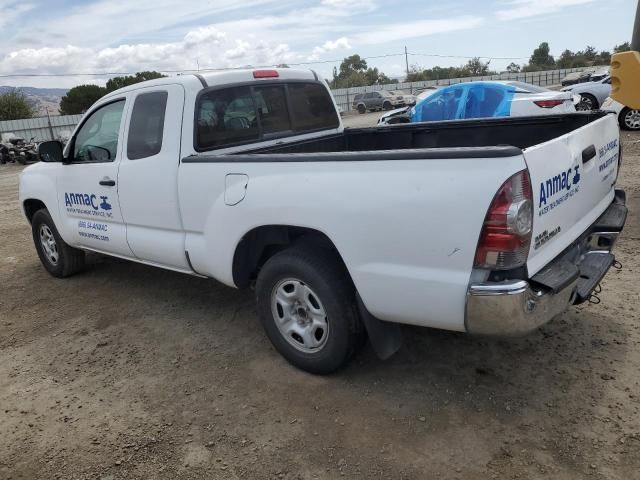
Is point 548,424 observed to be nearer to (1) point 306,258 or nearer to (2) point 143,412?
(1) point 306,258

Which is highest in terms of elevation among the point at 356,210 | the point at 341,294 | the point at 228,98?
the point at 228,98

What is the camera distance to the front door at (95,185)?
14.9 ft

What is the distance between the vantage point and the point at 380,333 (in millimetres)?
3160

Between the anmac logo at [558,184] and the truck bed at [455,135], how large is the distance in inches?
42.0

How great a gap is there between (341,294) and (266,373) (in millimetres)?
894

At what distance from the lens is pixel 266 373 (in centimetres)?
365

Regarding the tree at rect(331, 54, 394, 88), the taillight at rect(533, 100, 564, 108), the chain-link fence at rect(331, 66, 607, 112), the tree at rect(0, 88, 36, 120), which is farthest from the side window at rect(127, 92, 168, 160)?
the tree at rect(331, 54, 394, 88)

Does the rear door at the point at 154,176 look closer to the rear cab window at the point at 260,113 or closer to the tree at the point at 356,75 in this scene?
the rear cab window at the point at 260,113

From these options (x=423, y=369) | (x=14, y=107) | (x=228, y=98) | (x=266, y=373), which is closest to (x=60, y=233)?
(x=228, y=98)

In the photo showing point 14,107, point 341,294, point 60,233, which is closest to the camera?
point 341,294

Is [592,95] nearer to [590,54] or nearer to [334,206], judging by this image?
[334,206]

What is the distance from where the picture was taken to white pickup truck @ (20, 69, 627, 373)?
101 inches

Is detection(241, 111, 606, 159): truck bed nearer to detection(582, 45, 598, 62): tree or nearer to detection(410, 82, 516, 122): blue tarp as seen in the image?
detection(410, 82, 516, 122): blue tarp

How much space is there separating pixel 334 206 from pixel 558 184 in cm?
116
